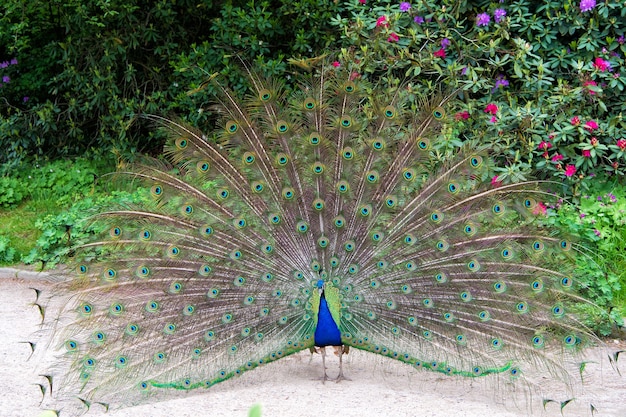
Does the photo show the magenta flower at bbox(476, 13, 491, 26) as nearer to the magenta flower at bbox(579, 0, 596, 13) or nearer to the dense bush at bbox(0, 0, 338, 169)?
the magenta flower at bbox(579, 0, 596, 13)

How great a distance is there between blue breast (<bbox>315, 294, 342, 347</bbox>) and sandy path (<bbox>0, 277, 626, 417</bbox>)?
0.34m

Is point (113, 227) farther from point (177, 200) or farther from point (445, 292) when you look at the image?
point (445, 292)

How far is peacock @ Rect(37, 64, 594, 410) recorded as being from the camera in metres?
5.32

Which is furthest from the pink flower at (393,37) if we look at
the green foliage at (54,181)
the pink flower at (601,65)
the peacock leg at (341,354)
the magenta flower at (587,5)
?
the green foliage at (54,181)

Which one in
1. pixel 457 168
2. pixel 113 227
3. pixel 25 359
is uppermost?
pixel 457 168

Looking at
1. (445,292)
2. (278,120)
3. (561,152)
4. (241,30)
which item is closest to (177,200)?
(278,120)

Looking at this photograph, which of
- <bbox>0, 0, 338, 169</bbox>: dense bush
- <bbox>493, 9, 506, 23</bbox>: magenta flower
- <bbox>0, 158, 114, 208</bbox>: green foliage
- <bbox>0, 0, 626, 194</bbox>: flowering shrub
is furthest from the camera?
<bbox>0, 158, 114, 208</bbox>: green foliage

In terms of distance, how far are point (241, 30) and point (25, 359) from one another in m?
5.11

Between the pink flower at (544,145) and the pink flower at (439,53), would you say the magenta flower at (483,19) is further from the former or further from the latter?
the pink flower at (544,145)

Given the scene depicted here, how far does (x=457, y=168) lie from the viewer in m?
5.68

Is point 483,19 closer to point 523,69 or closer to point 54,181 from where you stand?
point 523,69

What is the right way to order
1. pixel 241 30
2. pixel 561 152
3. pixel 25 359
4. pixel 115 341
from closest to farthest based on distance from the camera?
pixel 115 341 < pixel 25 359 < pixel 561 152 < pixel 241 30

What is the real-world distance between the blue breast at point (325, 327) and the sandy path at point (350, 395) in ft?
1.13

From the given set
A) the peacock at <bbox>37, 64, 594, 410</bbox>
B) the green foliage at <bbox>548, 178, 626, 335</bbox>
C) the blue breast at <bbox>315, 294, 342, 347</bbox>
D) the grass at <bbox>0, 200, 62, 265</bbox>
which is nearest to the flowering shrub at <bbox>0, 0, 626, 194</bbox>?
the green foliage at <bbox>548, 178, 626, 335</bbox>
